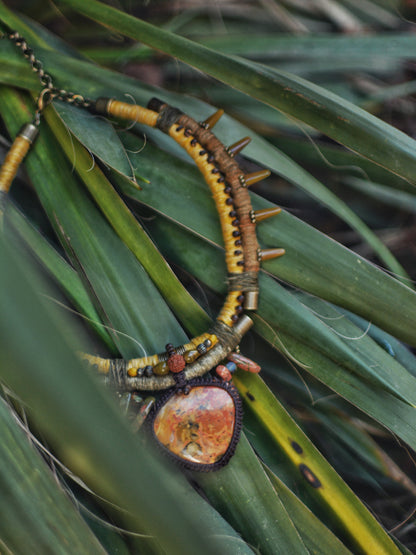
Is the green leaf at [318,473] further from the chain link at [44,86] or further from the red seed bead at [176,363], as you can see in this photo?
the chain link at [44,86]

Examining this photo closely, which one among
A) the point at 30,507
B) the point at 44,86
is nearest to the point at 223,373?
the point at 30,507

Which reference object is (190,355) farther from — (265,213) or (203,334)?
(265,213)

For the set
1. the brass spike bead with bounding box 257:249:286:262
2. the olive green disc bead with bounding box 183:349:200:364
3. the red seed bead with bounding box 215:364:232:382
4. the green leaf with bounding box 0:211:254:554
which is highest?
the brass spike bead with bounding box 257:249:286:262

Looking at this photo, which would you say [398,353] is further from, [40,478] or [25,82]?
[25,82]

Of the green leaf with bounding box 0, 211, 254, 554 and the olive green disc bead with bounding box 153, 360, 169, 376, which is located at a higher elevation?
the green leaf with bounding box 0, 211, 254, 554

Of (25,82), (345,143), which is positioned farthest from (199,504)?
(25,82)

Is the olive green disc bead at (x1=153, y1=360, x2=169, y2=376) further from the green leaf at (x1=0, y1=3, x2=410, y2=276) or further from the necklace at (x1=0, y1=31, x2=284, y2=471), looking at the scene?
the green leaf at (x1=0, y1=3, x2=410, y2=276)

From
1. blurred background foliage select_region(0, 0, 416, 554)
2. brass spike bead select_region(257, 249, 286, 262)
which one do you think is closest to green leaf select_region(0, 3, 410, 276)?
blurred background foliage select_region(0, 0, 416, 554)

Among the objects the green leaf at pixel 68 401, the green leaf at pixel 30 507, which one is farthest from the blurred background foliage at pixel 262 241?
the green leaf at pixel 68 401
